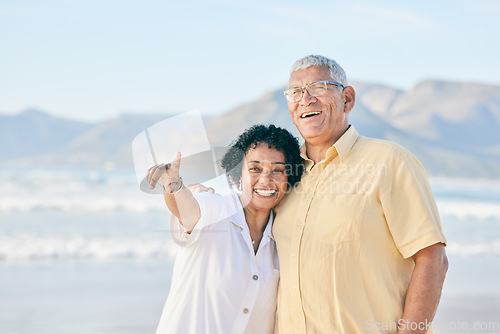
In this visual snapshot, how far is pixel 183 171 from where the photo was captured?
9.10 feet

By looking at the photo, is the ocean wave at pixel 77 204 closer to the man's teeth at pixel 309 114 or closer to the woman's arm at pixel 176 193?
the man's teeth at pixel 309 114

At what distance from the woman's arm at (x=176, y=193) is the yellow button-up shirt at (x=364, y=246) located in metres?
0.48

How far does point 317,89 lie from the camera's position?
2689mm

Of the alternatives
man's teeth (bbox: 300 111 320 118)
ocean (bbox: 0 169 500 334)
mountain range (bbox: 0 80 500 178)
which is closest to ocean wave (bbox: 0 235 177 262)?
ocean (bbox: 0 169 500 334)

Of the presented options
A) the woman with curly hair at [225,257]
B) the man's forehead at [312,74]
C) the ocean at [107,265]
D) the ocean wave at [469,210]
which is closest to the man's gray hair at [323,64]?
the man's forehead at [312,74]

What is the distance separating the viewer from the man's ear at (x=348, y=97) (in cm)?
276

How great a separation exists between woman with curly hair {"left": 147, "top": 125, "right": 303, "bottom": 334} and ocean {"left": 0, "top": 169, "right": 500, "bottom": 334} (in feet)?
3.95

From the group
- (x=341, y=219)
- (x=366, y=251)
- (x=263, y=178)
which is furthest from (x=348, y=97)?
(x=366, y=251)

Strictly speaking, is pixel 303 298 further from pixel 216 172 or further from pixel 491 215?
pixel 491 215

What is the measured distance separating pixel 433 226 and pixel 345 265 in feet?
1.27

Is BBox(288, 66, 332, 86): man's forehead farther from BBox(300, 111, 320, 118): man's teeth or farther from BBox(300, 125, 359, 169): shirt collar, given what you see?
BBox(300, 125, 359, 169): shirt collar

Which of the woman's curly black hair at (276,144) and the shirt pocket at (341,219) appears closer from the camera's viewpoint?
the shirt pocket at (341,219)

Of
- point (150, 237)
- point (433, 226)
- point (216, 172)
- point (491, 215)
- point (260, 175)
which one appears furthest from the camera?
point (491, 215)

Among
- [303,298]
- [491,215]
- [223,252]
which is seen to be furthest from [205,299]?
[491,215]
